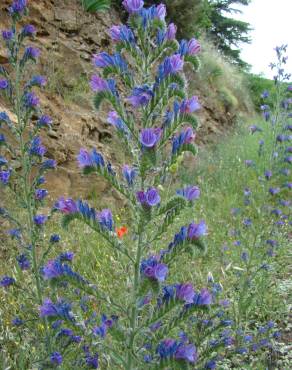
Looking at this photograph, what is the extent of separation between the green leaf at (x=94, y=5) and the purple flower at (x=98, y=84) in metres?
6.87

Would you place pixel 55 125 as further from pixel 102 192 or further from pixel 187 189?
pixel 187 189

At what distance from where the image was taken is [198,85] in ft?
38.8

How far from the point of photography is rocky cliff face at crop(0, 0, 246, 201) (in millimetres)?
Result: 5965

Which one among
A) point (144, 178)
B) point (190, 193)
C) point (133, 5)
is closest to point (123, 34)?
point (133, 5)

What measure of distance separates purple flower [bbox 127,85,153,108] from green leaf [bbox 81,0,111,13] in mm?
7002

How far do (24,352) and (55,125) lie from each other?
374 centimetres

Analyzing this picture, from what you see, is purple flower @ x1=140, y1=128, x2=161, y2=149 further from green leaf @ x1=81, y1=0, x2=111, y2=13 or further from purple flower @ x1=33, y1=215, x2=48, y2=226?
green leaf @ x1=81, y1=0, x2=111, y2=13

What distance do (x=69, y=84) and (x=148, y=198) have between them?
5882 mm

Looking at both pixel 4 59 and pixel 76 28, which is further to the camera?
pixel 76 28

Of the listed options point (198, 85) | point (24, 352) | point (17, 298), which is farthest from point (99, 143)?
point (198, 85)

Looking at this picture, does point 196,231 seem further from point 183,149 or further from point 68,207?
point 68,207

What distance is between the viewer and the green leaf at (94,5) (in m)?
7.97

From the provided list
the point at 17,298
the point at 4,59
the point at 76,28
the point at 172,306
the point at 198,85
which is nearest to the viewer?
the point at 172,306

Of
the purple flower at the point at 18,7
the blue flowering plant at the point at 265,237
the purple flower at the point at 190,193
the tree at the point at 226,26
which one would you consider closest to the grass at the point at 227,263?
the blue flowering plant at the point at 265,237
